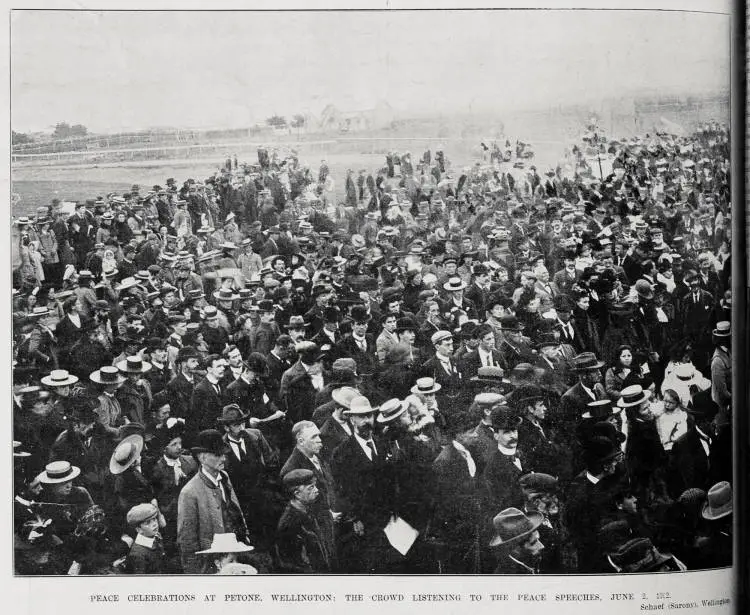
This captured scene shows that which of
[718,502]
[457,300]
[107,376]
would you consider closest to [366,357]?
[457,300]

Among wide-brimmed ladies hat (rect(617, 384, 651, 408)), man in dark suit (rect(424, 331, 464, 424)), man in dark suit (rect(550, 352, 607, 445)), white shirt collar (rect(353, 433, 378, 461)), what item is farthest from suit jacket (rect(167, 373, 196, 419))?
wide-brimmed ladies hat (rect(617, 384, 651, 408))

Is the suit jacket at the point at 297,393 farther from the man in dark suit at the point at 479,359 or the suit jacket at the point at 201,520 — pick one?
the man in dark suit at the point at 479,359

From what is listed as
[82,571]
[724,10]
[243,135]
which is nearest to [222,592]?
[82,571]

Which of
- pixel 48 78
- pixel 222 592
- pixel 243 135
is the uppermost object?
pixel 48 78

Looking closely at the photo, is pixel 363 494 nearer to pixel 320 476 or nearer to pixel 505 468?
pixel 320 476

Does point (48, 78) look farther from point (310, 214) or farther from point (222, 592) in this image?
point (222, 592)

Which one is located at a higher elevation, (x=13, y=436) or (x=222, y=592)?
(x=13, y=436)

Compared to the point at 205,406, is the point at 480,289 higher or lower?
higher
